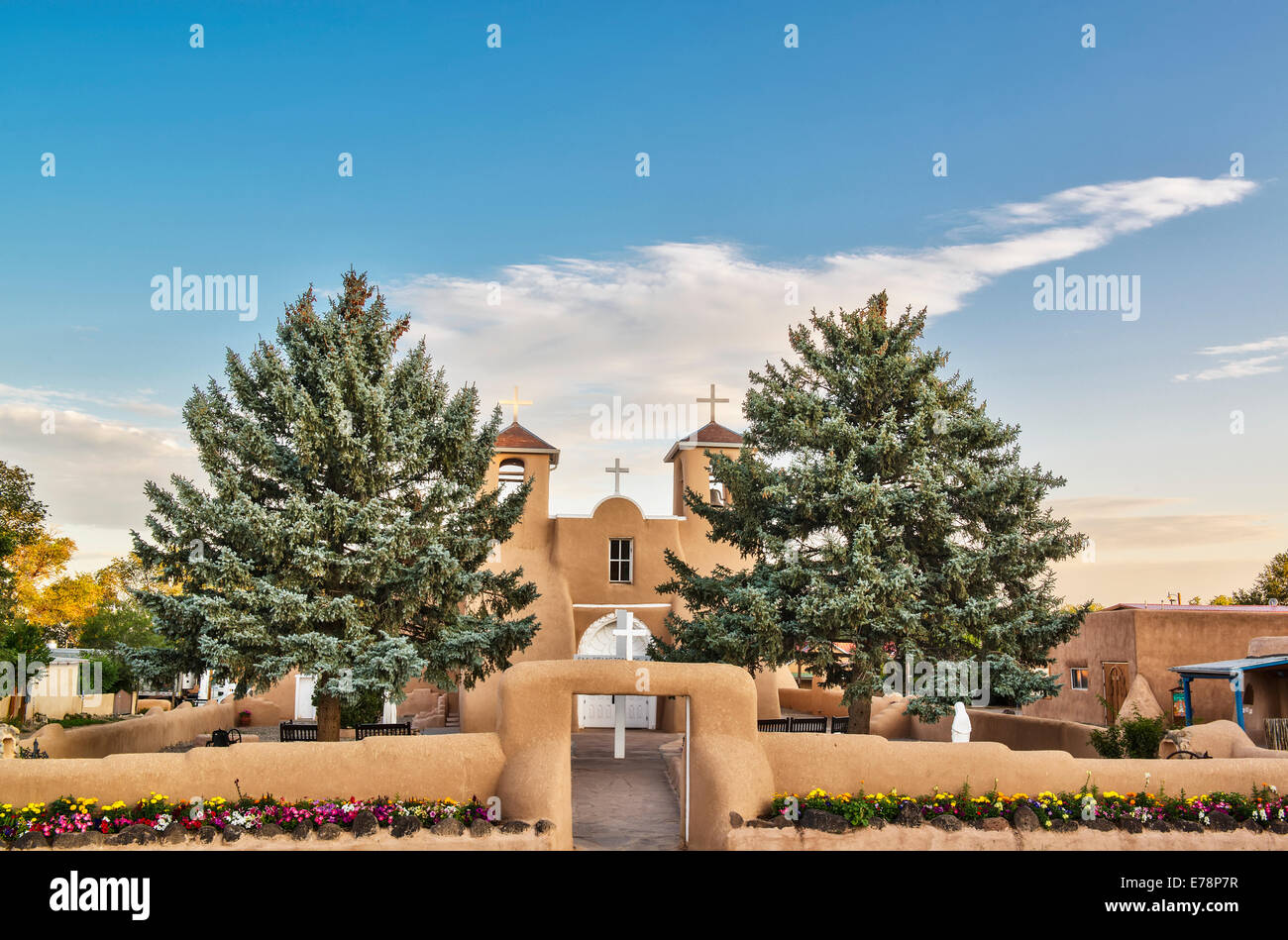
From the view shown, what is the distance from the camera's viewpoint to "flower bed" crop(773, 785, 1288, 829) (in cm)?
1334

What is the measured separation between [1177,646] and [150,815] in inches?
912

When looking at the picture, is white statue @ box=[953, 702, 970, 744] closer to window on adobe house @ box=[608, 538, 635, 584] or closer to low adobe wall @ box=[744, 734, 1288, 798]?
low adobe wall @ box=[744, 734, 1288, 798]

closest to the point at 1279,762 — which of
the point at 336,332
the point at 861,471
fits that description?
the point at 861,471

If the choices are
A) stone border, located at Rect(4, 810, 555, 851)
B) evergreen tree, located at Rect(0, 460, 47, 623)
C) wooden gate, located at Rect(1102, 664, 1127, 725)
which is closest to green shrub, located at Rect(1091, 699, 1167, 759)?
wooden gate, located at Rect(1102, 664, 1127, 725)

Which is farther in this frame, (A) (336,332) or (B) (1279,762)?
(A) (336,332)

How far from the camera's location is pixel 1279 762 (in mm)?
14352

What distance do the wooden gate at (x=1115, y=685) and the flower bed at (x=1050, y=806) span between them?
1062 cm

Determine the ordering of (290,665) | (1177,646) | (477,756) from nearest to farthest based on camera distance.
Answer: (477,756)
(290,665)
(1177,646)

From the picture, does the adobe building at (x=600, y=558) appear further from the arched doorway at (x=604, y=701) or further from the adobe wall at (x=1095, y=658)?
the adobe wall at (x=1095, y=658)

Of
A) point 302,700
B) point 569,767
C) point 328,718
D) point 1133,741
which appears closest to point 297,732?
point 328,718

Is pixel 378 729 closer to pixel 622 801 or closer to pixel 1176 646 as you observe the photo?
pixel 622 801

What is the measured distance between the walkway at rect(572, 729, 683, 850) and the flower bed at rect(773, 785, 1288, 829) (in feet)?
7.40

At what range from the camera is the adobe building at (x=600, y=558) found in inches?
991

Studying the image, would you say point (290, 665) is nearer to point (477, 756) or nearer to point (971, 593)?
point (477, 756)
